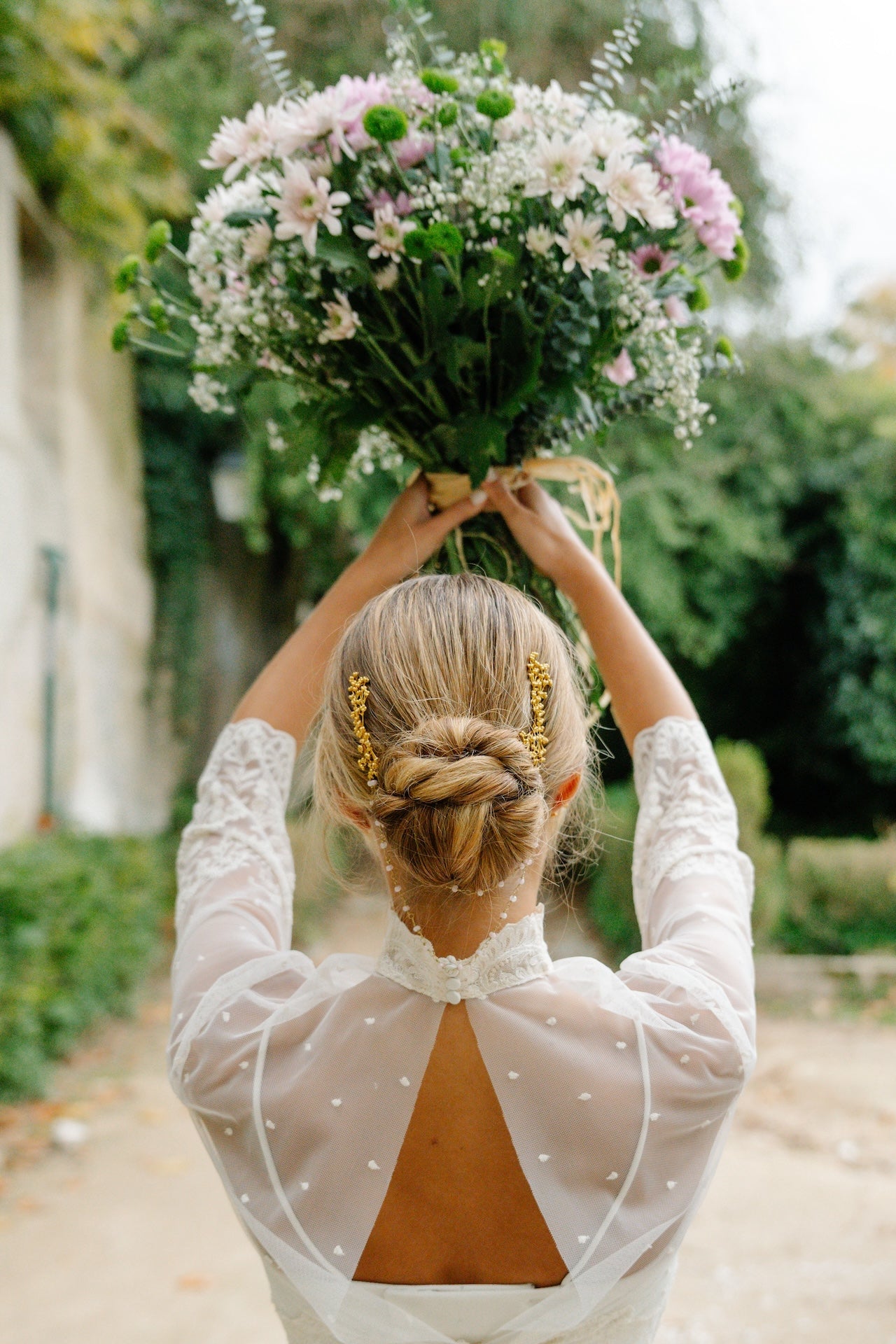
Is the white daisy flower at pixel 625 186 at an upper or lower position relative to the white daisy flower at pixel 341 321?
upper

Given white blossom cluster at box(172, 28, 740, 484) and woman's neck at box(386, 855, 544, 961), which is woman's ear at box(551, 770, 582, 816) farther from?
white blossom cluster at box(172, 28, 740, 484)

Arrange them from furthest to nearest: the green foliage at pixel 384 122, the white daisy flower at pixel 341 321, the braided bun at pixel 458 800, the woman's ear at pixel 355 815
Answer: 1. the white daisy flower at pixel 341 321
2. the green foliage at pixel 384 122
3. the woman's ear at pixel 355 815
4. the braided bun at pixel 458 800

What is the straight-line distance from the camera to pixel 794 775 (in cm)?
933

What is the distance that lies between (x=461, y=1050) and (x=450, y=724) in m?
0.33

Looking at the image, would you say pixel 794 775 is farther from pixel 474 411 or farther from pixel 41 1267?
pixel 474 411

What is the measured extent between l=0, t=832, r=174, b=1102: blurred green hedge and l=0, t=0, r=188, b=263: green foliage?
3112 mm

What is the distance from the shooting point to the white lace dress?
102cm

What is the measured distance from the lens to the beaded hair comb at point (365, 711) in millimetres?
1027

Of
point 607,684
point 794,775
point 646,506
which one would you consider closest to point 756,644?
point 794,775

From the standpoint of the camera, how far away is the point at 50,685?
218 inches

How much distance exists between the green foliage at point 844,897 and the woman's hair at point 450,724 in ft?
19.0

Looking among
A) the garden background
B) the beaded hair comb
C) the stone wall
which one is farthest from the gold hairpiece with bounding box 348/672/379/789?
the stone wall

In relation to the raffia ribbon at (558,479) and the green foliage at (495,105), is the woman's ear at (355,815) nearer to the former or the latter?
the raffia ribbon at (558,479)

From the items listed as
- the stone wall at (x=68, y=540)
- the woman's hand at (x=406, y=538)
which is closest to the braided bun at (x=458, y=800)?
the woman's hand at (x=406, y=538)
